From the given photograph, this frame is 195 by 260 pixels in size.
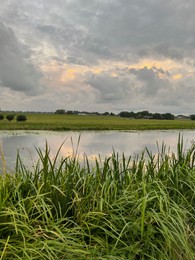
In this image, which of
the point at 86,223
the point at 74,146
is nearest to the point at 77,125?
the point at 74,146

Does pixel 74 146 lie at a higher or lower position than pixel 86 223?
lower

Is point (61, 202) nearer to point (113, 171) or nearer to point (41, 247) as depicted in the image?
point (41, 247)

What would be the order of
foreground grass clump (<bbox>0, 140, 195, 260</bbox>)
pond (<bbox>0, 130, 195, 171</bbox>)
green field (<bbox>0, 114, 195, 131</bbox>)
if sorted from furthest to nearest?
green field (<bbox>0, 114, 195, 131</bbox>) → pond (<bbox>0, 130, 195, 171</bbox>) → foreground grass clump (<bbox>0, 140, 195, 260</bbox>)

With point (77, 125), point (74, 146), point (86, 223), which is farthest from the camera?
point (77, 125)

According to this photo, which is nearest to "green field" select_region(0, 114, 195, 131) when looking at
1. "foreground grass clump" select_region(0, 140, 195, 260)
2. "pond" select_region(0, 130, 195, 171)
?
"pond" select_region(0, 130, 195, 171)

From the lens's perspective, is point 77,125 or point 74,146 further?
Result: point 77,125

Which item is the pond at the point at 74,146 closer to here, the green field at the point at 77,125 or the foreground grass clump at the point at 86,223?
the foreground grass clump at the point at 86,223

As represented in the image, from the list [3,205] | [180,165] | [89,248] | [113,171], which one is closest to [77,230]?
[89,248]

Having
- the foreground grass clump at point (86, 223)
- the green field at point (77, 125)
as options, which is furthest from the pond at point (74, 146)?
the green field at point (77, 125)

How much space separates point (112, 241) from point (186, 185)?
158 centimetres

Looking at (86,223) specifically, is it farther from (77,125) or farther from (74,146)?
(77,125)

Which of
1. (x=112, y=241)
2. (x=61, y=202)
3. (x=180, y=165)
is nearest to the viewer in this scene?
(x=112, y=241)

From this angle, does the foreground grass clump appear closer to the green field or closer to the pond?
the pond

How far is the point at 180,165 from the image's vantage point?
4.51 meters
